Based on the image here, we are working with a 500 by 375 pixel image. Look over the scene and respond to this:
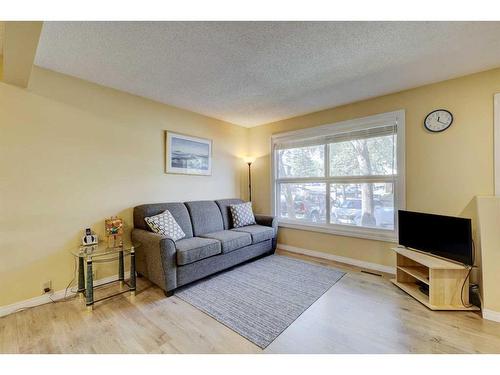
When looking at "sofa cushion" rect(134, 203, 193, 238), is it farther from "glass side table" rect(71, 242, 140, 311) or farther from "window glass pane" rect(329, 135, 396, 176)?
"window glass pane" rect(329, 135, 396, 176)

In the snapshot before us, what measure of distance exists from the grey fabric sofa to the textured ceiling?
62.7 inches

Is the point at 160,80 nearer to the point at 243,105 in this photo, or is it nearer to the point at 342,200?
the point at 243,105

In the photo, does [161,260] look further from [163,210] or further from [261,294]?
[261,294]

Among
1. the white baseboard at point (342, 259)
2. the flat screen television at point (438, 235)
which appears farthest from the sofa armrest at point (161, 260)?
the flat screen television at point (438, 235)

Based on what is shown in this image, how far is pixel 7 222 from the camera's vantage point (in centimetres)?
195

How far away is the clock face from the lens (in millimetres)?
2428

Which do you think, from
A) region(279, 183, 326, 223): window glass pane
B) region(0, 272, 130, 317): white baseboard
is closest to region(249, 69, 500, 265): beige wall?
region(279, 183, 326, 223): window glass pane

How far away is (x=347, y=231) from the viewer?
320cm

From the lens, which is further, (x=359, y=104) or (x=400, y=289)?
(x=359, y=104)

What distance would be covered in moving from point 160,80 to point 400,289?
3.55 m

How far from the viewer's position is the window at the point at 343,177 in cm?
286

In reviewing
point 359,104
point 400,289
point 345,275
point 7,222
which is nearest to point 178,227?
point 7,222

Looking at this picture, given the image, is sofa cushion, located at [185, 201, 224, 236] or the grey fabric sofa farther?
sofa cushion, located at [185, 201, 224, 236]

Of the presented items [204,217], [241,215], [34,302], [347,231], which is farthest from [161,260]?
[347,231]
